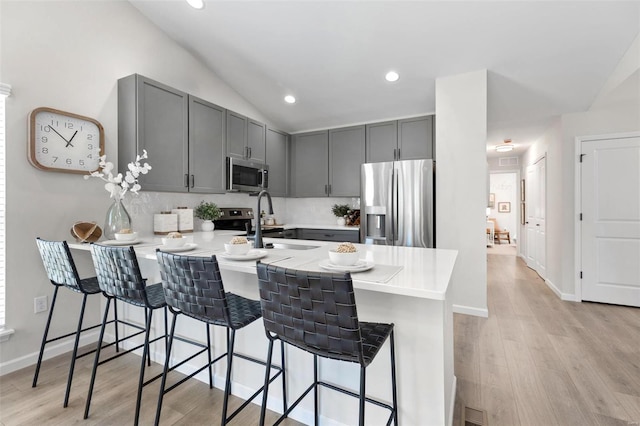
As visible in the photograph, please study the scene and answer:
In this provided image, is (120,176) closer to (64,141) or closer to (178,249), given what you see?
(64,141)

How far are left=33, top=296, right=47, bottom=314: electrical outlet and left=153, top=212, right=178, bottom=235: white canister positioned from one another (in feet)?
3.30

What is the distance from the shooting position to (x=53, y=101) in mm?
2473

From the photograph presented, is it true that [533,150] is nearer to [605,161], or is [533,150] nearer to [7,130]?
[605,161]

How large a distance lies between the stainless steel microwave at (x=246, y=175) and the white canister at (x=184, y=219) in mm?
590

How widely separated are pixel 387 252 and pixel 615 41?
2.85 metres

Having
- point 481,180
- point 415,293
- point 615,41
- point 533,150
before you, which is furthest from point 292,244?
point 533,150

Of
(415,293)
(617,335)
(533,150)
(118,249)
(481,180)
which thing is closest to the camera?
(415,293)

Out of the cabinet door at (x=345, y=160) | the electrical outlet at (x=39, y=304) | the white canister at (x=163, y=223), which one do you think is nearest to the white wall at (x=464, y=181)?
the cabinet door at (x=345, y=160)

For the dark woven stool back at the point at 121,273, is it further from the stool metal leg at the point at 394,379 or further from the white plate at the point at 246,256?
the stool metal leg at the point at 394,379

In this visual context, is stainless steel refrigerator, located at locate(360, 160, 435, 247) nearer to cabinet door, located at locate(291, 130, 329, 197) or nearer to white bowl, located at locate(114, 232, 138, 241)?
cabinet door, located at locate(291, 130, 329, 197)

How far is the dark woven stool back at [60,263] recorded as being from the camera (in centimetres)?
193

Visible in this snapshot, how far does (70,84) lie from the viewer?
101 inches

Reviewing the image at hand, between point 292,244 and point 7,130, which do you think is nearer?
point 7,130

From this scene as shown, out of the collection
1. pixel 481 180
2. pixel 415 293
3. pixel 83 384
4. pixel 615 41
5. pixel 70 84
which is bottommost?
pixel 83 384
